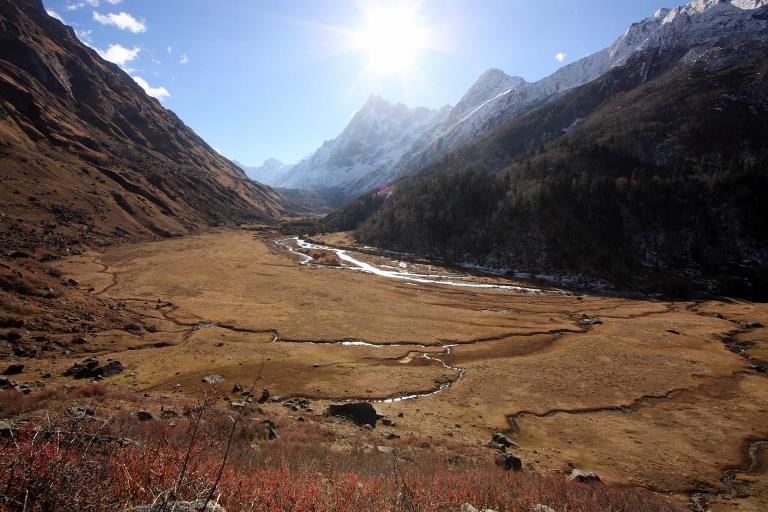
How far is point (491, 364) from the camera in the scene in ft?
149

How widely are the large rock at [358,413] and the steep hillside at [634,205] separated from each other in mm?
105407

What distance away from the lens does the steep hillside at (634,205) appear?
384 feet

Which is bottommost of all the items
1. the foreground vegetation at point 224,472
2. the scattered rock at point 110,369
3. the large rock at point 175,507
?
the scattered rock at point 110,369

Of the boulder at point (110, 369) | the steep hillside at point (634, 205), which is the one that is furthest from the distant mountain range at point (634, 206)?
the boulder at point (110, 369)

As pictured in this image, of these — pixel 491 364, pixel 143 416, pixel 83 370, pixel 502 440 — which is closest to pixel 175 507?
pixel 143 416

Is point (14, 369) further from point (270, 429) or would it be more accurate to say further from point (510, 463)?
point (510, 463)

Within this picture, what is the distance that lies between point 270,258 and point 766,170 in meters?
165

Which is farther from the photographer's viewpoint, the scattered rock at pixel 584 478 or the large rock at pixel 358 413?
the large rock at pixel 358 413

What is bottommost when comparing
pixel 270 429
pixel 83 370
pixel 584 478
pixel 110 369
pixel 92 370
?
pixel 110 369

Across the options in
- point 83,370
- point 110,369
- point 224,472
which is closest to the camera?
point 224,472

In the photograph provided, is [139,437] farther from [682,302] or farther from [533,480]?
[682,302]

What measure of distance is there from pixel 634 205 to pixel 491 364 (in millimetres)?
Answer: 116626

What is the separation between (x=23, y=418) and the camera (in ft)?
56.0

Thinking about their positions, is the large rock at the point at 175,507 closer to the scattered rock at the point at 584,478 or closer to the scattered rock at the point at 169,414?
the scattered rock at the point at 169,414
